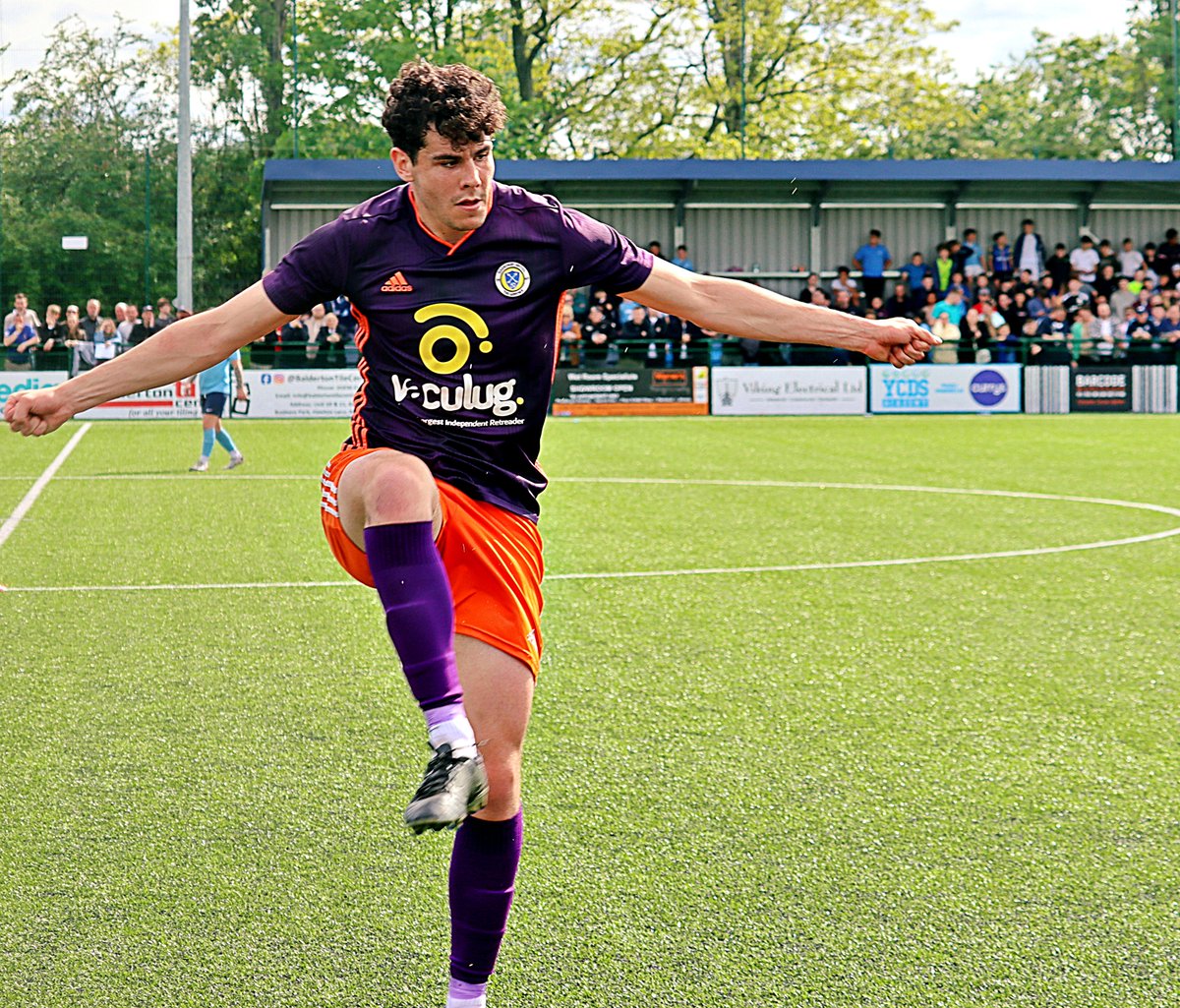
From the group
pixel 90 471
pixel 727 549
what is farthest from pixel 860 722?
pixel 90 471

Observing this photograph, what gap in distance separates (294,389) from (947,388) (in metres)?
11.7

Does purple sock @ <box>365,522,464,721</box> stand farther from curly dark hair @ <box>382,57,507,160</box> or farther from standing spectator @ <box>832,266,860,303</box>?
standing spectator @ <box>832,266,860,303</box>

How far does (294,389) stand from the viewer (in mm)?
28312

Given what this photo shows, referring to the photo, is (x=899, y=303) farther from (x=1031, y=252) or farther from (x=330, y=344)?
(x=330, y=344)

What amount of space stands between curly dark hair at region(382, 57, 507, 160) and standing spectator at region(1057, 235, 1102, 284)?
32.5 metres

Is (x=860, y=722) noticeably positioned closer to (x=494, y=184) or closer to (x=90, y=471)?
(x=494, y=184)

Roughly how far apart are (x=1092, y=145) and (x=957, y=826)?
76171 millimetres

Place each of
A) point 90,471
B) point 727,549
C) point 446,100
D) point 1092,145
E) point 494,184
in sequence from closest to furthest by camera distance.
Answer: point 446,100
point 494,184
point 727,549
point 90,471
point 1092,145

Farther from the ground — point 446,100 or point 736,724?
point 446,100

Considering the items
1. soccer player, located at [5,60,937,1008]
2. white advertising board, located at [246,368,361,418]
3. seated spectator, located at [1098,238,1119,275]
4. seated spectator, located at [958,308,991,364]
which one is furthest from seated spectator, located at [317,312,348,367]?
soccer player, located at [5,60,937,1008]

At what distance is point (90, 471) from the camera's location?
18094 millimetres

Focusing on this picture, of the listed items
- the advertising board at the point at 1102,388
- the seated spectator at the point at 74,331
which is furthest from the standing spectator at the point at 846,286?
the seated spectator at the point at 74,331

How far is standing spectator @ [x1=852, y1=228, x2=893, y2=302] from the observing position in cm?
3469

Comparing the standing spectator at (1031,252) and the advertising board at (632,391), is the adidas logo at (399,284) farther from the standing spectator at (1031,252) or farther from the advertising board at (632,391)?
the standing spectator at (1031,252)
